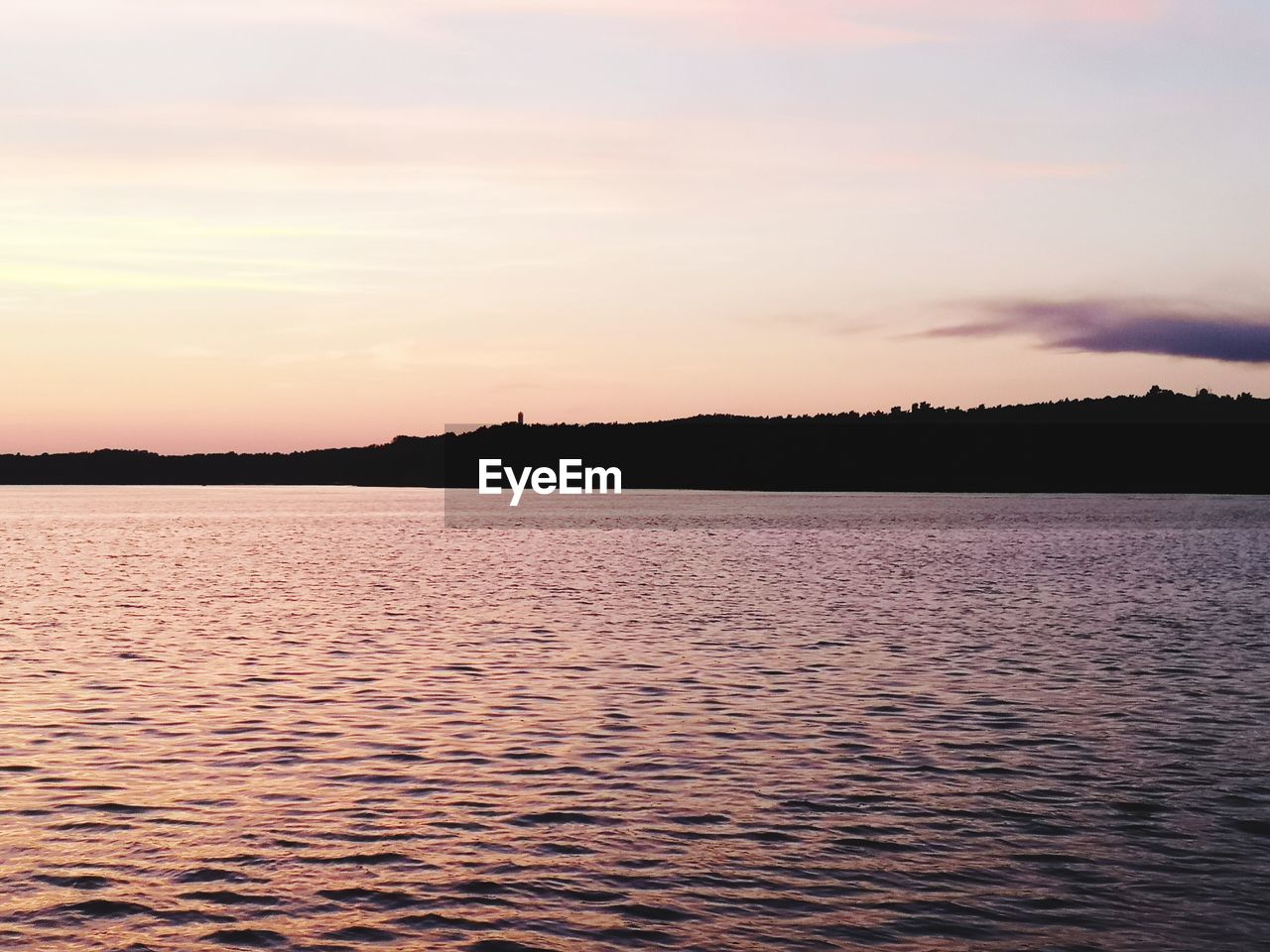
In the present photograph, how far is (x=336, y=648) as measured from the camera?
42719 mm

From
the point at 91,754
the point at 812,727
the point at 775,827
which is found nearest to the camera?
the point at 775,827

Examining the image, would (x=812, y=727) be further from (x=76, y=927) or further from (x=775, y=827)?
(x=76, y=927)

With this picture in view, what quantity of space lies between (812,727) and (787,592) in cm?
3952

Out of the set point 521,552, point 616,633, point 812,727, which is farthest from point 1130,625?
point 521,552

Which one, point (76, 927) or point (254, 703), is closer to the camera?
point (76, 927)

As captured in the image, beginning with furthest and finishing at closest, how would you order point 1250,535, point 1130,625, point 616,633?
point 1250,535 → point 1130,625 → point 616,633

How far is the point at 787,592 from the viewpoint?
2635 inches

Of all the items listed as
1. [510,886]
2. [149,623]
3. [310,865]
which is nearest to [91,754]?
[310,865]

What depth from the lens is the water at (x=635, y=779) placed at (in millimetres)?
15602

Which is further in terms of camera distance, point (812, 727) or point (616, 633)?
point (616, 633)

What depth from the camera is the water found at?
51.2 feet

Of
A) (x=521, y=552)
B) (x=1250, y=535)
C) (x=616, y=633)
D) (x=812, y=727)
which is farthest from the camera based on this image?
(x=1250, y=535)

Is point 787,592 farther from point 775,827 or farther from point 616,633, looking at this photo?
point 775,827

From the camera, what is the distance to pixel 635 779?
2273 centimetres
